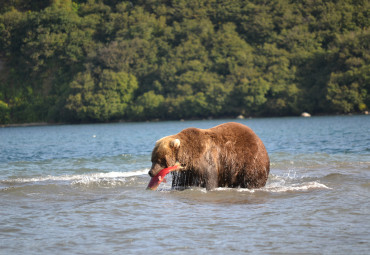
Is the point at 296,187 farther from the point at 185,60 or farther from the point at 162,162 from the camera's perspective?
the point at 185,60

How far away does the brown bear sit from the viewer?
9.77 meters

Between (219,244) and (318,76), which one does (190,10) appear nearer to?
(318,76)

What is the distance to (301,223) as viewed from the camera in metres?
7.28

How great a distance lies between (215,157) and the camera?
9.98 m

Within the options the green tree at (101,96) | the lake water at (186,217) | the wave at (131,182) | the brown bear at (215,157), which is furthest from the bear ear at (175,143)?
the green tree at (101,96)

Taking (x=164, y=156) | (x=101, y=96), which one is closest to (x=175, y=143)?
(x=164, y=156)

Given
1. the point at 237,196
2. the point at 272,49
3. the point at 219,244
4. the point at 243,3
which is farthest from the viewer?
the point at 243,3

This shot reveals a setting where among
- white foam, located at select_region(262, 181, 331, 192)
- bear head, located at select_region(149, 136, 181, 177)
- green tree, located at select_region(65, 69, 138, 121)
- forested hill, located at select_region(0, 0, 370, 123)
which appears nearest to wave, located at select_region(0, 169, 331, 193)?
white foam, located at select_region(262, 181, 331, 192)

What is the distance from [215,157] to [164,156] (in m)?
1.06

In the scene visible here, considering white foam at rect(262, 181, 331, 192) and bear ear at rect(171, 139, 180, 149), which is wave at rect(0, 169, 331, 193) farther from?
bear ear at rect(171, 139, 180, 149)

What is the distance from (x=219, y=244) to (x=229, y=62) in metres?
92.6

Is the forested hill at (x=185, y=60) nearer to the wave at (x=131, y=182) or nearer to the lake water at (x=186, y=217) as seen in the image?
the wave at (x=131, y=182)

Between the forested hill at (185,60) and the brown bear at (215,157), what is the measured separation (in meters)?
72.6

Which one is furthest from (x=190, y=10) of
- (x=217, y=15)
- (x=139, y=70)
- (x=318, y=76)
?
(x=318, y=76)
